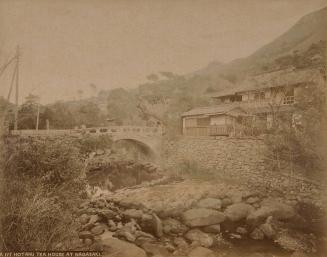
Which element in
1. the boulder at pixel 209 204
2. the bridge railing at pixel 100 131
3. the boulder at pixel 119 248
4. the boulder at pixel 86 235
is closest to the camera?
the boulder at pixel 119 248

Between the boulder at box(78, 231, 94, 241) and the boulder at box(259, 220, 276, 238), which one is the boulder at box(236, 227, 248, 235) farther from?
the boulder at box(78, 231, 94, 241)

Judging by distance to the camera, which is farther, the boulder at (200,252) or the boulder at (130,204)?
the boulder at (130,204)

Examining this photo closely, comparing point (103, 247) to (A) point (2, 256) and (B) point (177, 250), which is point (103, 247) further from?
(A) point (2, 256)

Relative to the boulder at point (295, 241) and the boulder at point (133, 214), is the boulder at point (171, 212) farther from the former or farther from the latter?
the boulder at point (295, 241)

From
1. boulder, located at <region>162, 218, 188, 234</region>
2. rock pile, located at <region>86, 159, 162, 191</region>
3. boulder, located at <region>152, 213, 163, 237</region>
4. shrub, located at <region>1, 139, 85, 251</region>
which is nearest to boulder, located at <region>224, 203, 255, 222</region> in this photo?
boulder, located at <region>162, 218, 188, 234</region>

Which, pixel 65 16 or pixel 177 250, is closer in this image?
pixel 177 250

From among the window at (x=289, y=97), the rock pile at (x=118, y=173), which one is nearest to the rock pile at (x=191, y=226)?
the rock pile at (x=118, y=173)

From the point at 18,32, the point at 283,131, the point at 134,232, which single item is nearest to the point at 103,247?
the point at 134,232
